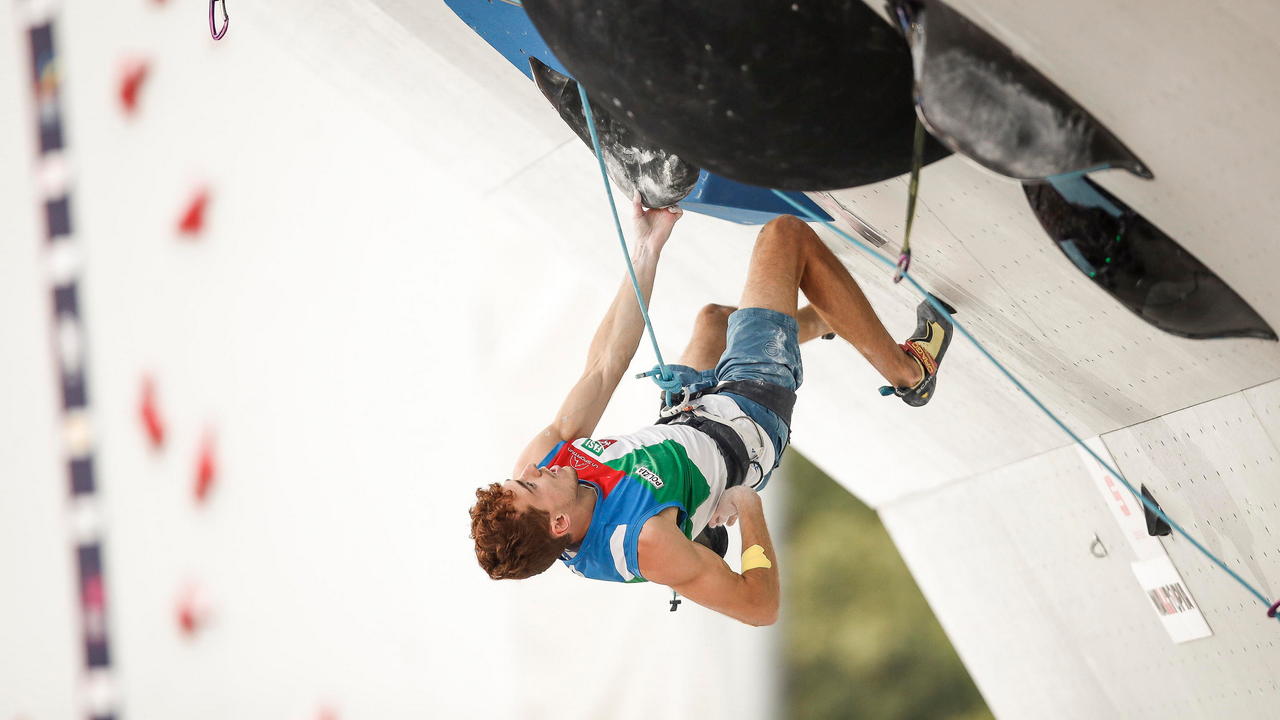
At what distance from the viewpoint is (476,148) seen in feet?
9.38

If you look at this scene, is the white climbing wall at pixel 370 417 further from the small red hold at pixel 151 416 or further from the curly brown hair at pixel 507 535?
the curly brown hair at pixel 507 535

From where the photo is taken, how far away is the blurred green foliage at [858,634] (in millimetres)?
8094

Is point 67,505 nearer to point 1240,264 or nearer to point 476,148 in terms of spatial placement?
point 476,148

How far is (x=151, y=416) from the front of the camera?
609 centimetres

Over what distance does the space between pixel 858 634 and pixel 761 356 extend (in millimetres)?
6754

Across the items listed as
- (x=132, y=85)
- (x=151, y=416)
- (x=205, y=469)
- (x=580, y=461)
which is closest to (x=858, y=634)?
(x=205, y=469)

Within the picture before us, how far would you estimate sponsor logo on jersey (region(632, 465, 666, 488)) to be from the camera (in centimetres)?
184

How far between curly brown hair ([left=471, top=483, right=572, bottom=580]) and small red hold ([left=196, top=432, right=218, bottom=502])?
4.49 meters

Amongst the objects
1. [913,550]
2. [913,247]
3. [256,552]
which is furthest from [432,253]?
[913,247]

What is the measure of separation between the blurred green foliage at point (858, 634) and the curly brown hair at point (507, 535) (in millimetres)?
6664

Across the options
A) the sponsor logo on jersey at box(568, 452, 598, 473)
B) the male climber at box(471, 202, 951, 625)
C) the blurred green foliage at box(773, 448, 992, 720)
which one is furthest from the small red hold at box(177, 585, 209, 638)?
the sponsor logo on jersey at box(568, 452, 598, 473)

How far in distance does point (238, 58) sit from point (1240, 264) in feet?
18.0

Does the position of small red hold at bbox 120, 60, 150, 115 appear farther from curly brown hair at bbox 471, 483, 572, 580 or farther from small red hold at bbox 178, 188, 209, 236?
curly brown hair at bbox 471, 483, 572, 580

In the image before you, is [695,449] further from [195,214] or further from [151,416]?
[151,416]
